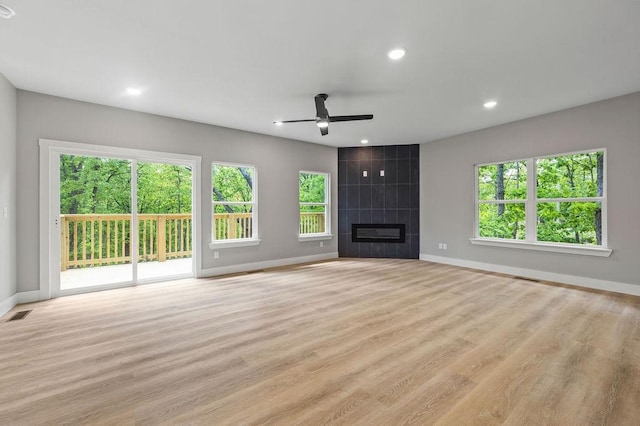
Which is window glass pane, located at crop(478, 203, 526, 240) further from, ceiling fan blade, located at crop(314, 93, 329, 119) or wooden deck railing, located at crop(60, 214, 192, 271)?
wooden deck railing, located at crop(60, 214, 192, 271)

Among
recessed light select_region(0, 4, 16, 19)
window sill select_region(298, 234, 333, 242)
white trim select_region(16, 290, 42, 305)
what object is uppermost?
recessed light select_region(0, 4, 16, 19)

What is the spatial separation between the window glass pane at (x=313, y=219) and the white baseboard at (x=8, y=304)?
4.64 metres

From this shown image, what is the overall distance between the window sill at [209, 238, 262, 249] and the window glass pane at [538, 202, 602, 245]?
16.7 ft

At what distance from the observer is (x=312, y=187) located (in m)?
7.02

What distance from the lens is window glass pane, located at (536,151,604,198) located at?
14.3 ft

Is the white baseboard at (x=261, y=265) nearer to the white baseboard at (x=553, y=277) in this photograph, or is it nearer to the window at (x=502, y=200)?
the white baseboard at (x=553, y=277)

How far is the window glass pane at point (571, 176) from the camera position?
14.3 feet

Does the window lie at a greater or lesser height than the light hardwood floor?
greater

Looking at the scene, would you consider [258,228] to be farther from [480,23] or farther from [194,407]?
[480,23]

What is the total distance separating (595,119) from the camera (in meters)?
4.27

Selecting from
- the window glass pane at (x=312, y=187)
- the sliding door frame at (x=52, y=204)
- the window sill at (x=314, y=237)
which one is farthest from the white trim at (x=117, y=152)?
the window sill at (x=314, y=237)

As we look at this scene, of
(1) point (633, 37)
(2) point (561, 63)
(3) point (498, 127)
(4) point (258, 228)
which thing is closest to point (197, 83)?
(4) point (258, 228)

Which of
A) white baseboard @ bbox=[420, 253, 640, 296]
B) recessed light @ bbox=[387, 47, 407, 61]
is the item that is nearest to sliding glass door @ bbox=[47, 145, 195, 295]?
recessed light @ bbox=[387, 47, 407, 61]

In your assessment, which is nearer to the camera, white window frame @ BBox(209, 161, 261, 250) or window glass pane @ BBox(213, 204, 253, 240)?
white window frame @ BBox(209, 161, 261, 250)
